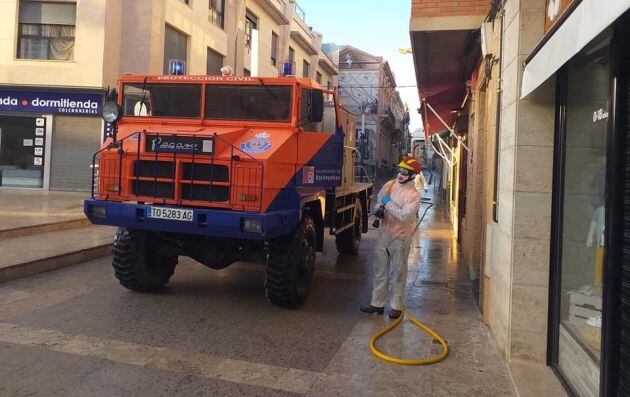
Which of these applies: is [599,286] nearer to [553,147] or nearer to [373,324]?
[553,147]

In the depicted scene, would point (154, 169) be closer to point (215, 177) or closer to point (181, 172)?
point (181, 172)

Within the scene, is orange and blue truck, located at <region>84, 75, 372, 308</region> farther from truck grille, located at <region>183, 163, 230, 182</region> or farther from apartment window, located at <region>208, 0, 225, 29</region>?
apartment window, located at <region>208, 0, 225, 29</region>

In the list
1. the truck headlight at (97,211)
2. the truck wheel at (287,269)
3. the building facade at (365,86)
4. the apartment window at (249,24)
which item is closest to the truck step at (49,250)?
the truck headlight at (97,211)

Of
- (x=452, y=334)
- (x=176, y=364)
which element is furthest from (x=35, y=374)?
(x=452, y=334)

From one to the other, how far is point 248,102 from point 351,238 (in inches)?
167

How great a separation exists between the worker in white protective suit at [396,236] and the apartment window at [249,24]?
19800 mm

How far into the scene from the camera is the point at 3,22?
53.7 feet

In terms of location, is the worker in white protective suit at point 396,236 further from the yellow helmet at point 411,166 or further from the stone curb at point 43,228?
the stone curb at point 43,228

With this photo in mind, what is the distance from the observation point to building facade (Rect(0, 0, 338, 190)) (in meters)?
16.2

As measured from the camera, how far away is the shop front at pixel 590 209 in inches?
116

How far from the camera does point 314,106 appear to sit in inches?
242

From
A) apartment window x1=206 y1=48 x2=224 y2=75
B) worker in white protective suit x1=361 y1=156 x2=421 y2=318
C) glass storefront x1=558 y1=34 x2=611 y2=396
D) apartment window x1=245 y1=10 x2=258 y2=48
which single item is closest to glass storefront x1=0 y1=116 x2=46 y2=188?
apartment window x1=206 y1=48 x2=224 y2=75

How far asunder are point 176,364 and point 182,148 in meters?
2.36

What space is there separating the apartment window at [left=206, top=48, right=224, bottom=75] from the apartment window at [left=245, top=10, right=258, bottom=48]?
3109 millimetres
